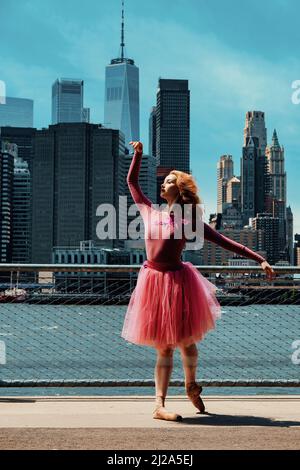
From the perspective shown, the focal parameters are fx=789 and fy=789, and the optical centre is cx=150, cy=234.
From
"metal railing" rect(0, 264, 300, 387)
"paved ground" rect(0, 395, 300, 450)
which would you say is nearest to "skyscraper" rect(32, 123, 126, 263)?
"metal railing" rect(0, 264, 300, 387)

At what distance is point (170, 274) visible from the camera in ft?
17.9

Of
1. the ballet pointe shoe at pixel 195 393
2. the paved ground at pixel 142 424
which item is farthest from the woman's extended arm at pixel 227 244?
the paved ground at pixel 142 424

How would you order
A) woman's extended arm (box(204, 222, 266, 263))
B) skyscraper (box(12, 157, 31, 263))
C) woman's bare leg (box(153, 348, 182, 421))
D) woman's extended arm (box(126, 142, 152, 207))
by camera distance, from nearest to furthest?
woman's bare leg (box(153, 348, 182, 421)) < woman's extended arm (box(204, 222, 266, 263)) < woman's extended arm (box(126, 142, 152, 207)) < skyscraper (box(12, 157, 31, 263))

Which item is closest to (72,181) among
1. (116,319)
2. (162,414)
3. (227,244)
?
(116,319)

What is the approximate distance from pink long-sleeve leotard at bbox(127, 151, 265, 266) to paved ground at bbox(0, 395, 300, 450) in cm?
109

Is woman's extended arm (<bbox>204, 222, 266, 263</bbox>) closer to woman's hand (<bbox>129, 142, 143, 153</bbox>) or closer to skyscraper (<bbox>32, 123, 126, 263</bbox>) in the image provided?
woman's hand (<bbox>129, 142, 143, 153</bbox>)

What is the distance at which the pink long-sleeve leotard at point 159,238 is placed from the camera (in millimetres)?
5445

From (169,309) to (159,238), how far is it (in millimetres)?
496

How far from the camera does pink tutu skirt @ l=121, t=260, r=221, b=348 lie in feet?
17.6

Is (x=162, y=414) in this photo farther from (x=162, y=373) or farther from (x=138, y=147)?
(x=138, y=147)

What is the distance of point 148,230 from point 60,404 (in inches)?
60.4

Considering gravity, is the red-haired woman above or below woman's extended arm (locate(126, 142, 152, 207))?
below
